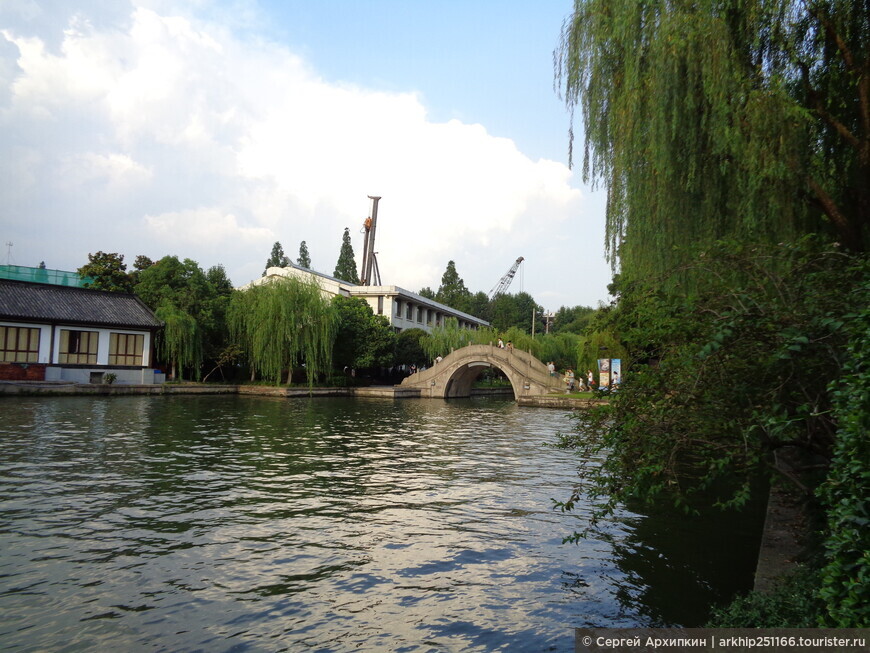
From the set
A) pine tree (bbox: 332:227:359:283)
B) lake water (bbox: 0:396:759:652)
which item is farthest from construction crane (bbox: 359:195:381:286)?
lake water (bbox: 0:396:759:652)

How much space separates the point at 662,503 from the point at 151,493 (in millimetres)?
7743

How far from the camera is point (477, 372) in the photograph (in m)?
A: 42.6

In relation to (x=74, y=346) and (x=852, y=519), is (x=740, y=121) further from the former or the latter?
(x=74, y=346)

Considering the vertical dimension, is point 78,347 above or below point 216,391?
above

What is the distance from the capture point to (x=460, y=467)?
44.1 feet

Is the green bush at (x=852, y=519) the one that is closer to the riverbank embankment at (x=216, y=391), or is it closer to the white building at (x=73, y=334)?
the riverbank embankment at (x=216, y=391)

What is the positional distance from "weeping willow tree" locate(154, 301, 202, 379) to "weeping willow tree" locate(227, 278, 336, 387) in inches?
87.5

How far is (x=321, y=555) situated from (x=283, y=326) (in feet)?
93.4

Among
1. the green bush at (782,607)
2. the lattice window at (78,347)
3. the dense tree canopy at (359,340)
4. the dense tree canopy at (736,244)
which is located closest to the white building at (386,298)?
the dense tree canopy at (359,340)

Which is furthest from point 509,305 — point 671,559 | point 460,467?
point 671,559

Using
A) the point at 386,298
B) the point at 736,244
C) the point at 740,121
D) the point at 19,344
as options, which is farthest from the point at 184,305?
the point at 736,244

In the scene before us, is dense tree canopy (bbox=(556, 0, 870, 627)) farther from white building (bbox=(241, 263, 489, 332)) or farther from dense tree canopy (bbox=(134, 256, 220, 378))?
white building (bbox=(241, 263, 489, 332))

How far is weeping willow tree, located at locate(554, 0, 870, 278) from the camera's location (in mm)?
7750

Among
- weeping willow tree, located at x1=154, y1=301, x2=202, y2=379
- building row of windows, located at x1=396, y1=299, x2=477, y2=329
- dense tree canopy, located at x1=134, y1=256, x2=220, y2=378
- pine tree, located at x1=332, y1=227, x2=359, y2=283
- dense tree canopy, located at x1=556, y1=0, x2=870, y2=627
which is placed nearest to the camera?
dense tree canopy, located at x1=556, y1=0, x2=870, y2=627
